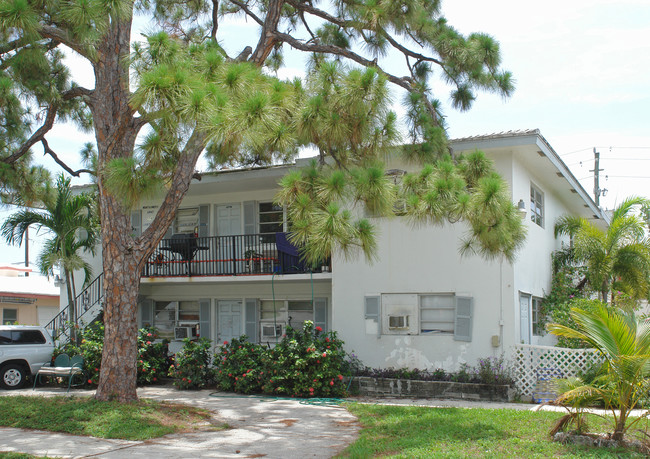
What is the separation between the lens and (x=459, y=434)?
26.7ft

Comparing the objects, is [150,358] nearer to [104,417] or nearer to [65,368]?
[65,368]

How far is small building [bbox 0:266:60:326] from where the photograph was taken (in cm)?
2556

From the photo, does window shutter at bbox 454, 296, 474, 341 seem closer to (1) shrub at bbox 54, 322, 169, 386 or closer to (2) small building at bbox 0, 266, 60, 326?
(1) shrub at bbox 54, 322, 169, 386

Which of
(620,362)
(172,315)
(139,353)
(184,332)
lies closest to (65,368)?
(139,353)

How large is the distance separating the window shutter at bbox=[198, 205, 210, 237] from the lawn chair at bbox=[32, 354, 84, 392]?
16.9 ft

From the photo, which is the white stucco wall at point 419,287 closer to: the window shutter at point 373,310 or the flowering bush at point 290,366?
the window shutter at point 373,310

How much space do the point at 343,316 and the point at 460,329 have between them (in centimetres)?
266

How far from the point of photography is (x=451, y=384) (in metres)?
12.0

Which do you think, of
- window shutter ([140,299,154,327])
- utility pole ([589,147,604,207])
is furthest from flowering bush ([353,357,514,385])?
utility pole ([589,147,604,207])

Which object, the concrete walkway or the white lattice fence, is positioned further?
the white lattice fence

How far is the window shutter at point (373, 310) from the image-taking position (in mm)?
13391

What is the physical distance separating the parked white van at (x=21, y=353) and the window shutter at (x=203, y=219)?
4.97 m

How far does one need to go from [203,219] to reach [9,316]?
45.4 ft

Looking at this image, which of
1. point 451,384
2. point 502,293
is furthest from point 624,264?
point 451,384
